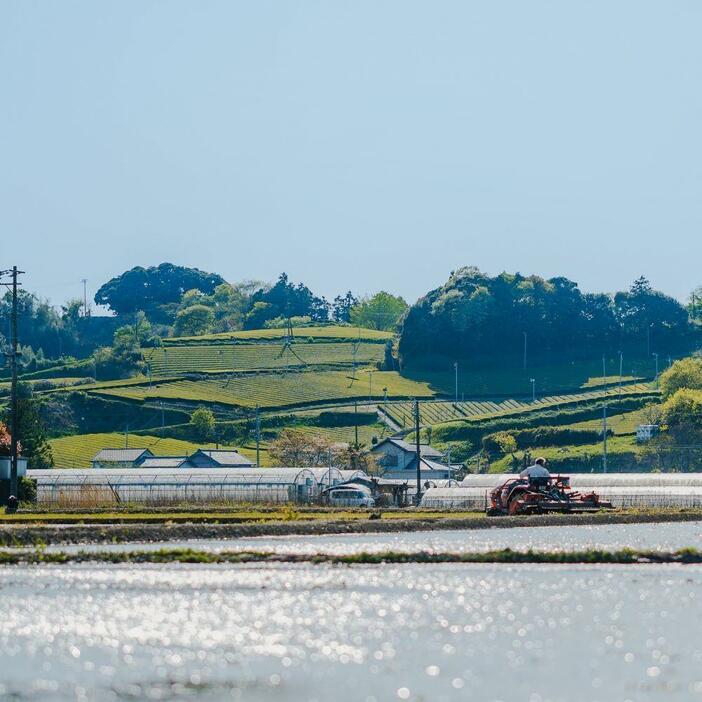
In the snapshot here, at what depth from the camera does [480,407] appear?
185 m

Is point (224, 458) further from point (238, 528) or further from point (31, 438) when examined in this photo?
point (238, 528)

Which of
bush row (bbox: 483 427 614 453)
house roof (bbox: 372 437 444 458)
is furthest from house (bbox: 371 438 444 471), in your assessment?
bush row (bbox: 483 427 614 453)

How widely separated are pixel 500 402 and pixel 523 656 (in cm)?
17019

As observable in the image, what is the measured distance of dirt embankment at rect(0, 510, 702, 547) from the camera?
146 feet

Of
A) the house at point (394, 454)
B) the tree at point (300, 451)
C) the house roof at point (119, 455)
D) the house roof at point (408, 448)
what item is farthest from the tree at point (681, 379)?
the house roof at point (119, 455)

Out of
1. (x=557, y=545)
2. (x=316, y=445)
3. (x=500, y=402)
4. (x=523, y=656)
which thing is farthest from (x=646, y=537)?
(x=500, y=402)

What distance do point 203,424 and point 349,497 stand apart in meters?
79.8

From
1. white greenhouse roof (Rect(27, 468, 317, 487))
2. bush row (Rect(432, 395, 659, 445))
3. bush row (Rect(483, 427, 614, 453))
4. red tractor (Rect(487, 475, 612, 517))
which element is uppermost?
bush row (Rect(432, 395, 659, 445))

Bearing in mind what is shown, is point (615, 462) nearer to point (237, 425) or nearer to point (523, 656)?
point (237, 425)

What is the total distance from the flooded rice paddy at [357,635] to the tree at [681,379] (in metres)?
139

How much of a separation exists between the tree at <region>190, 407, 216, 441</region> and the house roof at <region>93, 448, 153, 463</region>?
21509 mm

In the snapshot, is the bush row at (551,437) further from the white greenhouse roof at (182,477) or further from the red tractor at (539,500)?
the red tractor at (539,500)

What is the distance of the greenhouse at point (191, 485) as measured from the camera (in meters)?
87.6

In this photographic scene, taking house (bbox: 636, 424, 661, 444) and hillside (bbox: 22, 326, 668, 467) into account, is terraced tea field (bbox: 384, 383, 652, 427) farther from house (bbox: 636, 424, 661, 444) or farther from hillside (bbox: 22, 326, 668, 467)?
house (bbox: 636, 424, 661, 444)
